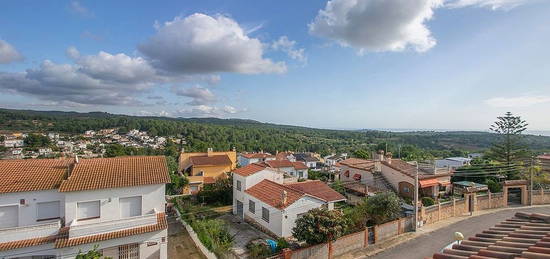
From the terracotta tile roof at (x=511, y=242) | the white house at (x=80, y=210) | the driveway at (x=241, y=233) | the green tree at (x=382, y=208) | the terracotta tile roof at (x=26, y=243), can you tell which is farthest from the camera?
the green tree at (x=382, y=208)

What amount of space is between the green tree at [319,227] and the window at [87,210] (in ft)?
39.1

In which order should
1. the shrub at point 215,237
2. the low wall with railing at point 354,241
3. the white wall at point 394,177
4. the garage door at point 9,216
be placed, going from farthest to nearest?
1. the white wall at point 394,177
2. the shrub at point 215,237
3. the low wall with railing at point 354,241
4. the garage door at point 9,216

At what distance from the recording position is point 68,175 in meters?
16.3

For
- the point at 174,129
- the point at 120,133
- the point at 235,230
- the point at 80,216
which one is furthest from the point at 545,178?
the point at 120,133

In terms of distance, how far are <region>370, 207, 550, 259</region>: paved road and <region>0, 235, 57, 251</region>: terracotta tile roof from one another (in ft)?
61.3

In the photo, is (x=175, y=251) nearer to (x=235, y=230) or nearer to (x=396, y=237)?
(x=235, y=230)

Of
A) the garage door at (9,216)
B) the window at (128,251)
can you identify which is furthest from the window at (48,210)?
the window at (128,251)

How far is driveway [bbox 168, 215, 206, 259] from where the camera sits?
1819 centimetres

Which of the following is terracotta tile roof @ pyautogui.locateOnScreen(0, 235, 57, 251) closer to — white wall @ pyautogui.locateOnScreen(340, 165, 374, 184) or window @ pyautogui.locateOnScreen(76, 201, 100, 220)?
window @ pyautogui.locateOnScreen(76, 201, 100, 220)

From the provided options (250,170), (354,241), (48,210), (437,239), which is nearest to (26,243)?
(48,210)

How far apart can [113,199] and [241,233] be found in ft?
33.4

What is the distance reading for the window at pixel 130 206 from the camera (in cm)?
1627

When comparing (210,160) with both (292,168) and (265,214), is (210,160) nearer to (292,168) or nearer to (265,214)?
(292,168)

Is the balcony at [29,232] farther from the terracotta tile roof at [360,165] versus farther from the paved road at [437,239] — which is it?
the terracotta tile roof at [360,165]
